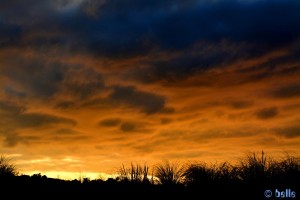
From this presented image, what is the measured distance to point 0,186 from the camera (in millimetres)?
17328

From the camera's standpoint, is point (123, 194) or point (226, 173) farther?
point (226, 173)

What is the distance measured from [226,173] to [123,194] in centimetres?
472

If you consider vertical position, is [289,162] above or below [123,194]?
above

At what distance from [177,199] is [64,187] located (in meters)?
4.10

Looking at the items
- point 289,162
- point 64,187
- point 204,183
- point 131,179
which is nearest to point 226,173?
point 204,183

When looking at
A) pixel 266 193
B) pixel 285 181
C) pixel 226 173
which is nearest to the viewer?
pixel 266 193

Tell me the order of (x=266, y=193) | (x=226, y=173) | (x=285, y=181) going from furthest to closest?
(x=226, y=173) → (x=285, y=181) → (x=266, y=193)

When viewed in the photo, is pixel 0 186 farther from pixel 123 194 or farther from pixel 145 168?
pixel 145 168

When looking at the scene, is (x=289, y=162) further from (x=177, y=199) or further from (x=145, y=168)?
(x=145, y=168)

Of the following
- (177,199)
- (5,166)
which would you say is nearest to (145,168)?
(177,199)

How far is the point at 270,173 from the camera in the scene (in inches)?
765

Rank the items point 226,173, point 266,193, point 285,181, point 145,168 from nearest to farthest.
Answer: point 266,193 → point 285,181 → point 226,173 → point 145,168

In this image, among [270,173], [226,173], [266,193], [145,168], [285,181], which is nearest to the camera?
[266,193]

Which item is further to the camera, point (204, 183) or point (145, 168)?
point (145, 168)
